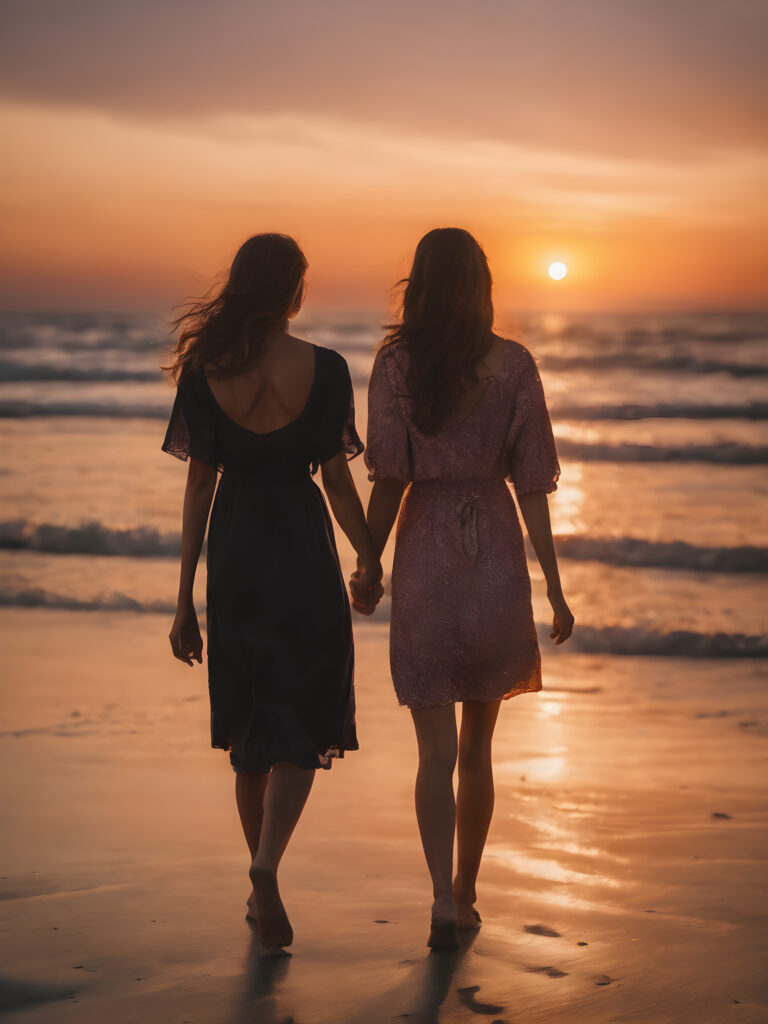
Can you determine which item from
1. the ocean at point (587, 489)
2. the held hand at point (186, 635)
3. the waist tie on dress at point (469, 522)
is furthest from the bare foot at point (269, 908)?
the ocean at point (587, 489)

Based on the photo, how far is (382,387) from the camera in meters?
3.00

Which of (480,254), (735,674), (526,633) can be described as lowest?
(735,674)

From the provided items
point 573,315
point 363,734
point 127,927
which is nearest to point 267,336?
point 127,927

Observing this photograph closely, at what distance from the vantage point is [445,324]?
295 centimetres

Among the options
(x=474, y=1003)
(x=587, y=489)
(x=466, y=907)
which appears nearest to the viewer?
(x=474, y=1003)

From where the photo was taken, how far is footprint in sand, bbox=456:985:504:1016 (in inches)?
100

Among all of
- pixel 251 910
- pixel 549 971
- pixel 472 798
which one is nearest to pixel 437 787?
pixel 472 798

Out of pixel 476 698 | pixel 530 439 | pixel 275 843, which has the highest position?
pixel 530 439

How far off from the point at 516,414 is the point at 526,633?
586mm

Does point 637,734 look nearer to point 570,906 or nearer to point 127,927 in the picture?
point 570,906

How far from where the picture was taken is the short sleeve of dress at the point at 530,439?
9.84ft

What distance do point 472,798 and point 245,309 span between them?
1.45 metres

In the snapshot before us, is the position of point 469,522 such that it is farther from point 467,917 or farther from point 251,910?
point 251,910

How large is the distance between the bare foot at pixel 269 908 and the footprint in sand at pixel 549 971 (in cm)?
60
